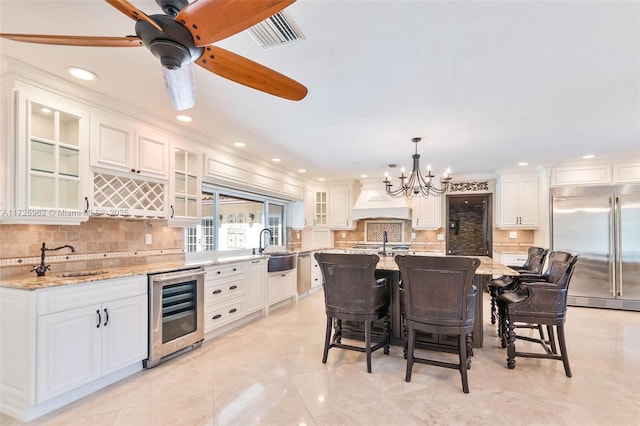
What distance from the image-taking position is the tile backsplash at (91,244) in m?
2.43

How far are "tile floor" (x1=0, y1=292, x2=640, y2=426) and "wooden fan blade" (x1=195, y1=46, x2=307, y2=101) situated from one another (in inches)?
82.5

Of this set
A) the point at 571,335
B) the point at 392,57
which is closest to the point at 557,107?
the point at 392,57

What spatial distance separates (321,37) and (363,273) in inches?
73.0

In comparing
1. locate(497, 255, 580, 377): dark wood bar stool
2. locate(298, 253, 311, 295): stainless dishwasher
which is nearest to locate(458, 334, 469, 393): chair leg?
locate(497, 255, 580, 377): dark wood bar stool

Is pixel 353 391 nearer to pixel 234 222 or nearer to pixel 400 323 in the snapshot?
pixel 400 323

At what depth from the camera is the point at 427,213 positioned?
21.3 ft

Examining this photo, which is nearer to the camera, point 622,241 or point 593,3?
point 593,3

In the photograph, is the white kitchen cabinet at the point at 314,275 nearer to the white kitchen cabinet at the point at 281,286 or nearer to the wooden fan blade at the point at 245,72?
the white kitchen cabinet at the point at 281,286

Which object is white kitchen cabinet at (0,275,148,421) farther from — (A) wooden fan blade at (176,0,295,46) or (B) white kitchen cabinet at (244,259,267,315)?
(A) wooden fan blade at (176,0,295,46)

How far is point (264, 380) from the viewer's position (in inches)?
104

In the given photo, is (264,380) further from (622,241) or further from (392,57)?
(622,241)

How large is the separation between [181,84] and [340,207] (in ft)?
18.2

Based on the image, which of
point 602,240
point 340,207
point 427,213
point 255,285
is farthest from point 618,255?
point 255,285

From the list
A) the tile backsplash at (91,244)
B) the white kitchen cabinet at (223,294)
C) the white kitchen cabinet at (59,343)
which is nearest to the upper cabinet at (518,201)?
the white kitchen cabinet at (223,294)
